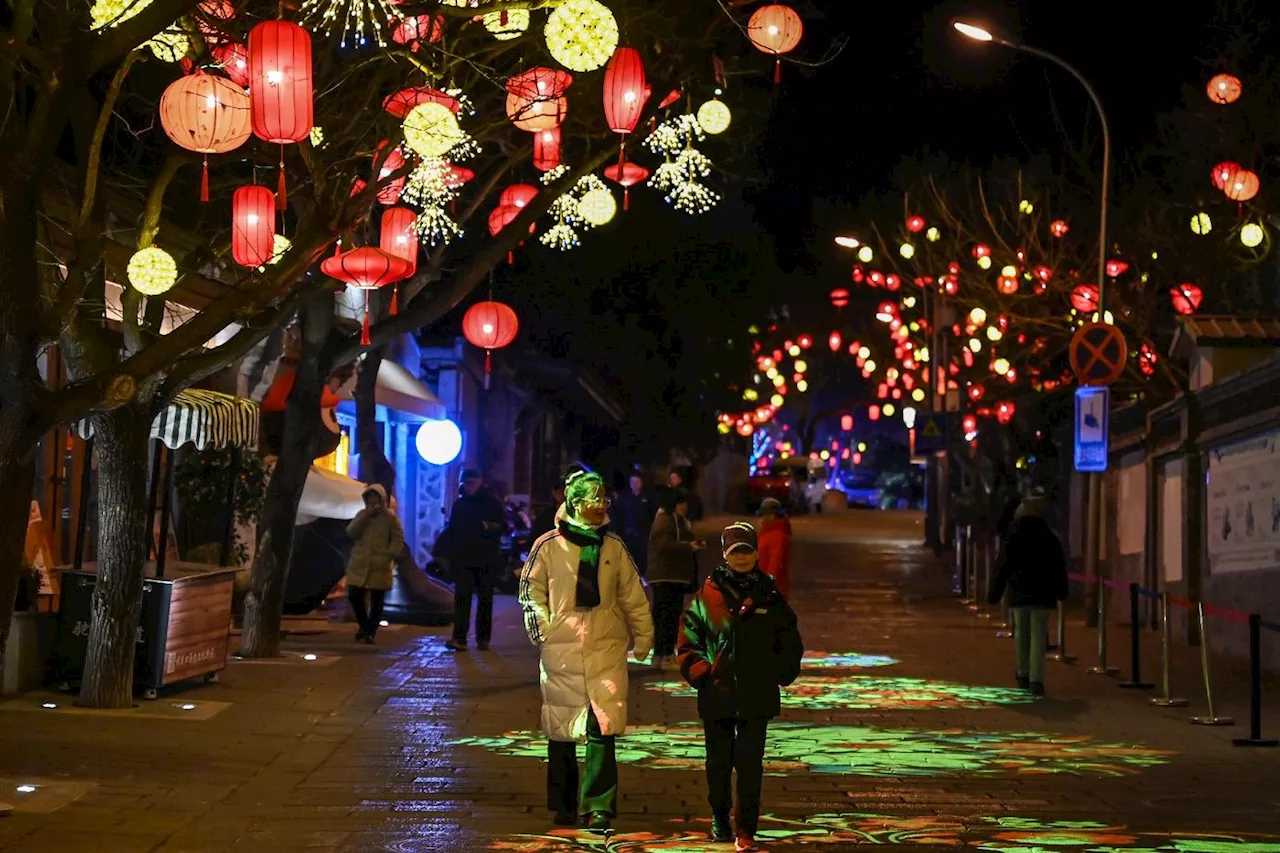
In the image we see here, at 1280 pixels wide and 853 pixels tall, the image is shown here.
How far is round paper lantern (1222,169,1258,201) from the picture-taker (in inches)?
885

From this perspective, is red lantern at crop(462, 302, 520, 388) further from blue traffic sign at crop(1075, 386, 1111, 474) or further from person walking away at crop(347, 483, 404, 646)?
blue traffic sign at crop(1075, 386, 1111, 474)

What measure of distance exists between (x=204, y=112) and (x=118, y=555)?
333cm

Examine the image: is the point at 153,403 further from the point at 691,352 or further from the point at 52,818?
the point at 691,352

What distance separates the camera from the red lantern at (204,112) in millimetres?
10742

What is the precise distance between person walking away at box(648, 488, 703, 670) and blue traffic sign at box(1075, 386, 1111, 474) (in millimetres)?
4655

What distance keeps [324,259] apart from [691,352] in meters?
25.7

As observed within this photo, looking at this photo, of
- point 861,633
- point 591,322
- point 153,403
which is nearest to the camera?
point 153,403

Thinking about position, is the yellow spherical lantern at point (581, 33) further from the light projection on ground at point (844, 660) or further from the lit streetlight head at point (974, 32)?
the lit streetlight head at point (974, 32)

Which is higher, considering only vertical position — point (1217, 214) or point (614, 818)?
point (1217, 214)

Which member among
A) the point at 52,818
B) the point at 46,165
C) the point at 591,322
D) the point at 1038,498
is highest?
the point at 591,322

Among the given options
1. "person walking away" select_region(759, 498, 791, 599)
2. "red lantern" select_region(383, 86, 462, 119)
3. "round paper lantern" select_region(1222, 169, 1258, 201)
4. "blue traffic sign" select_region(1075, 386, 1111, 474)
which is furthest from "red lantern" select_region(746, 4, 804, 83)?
"round paper lantern" select_region(1222, 169, 1258, 201)

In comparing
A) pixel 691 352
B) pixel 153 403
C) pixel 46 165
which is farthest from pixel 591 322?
pixel 46 165

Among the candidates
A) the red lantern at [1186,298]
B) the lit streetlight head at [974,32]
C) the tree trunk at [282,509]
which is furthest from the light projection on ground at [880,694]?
Result: the red lantern at [1186,298]

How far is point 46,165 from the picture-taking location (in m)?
8.77
